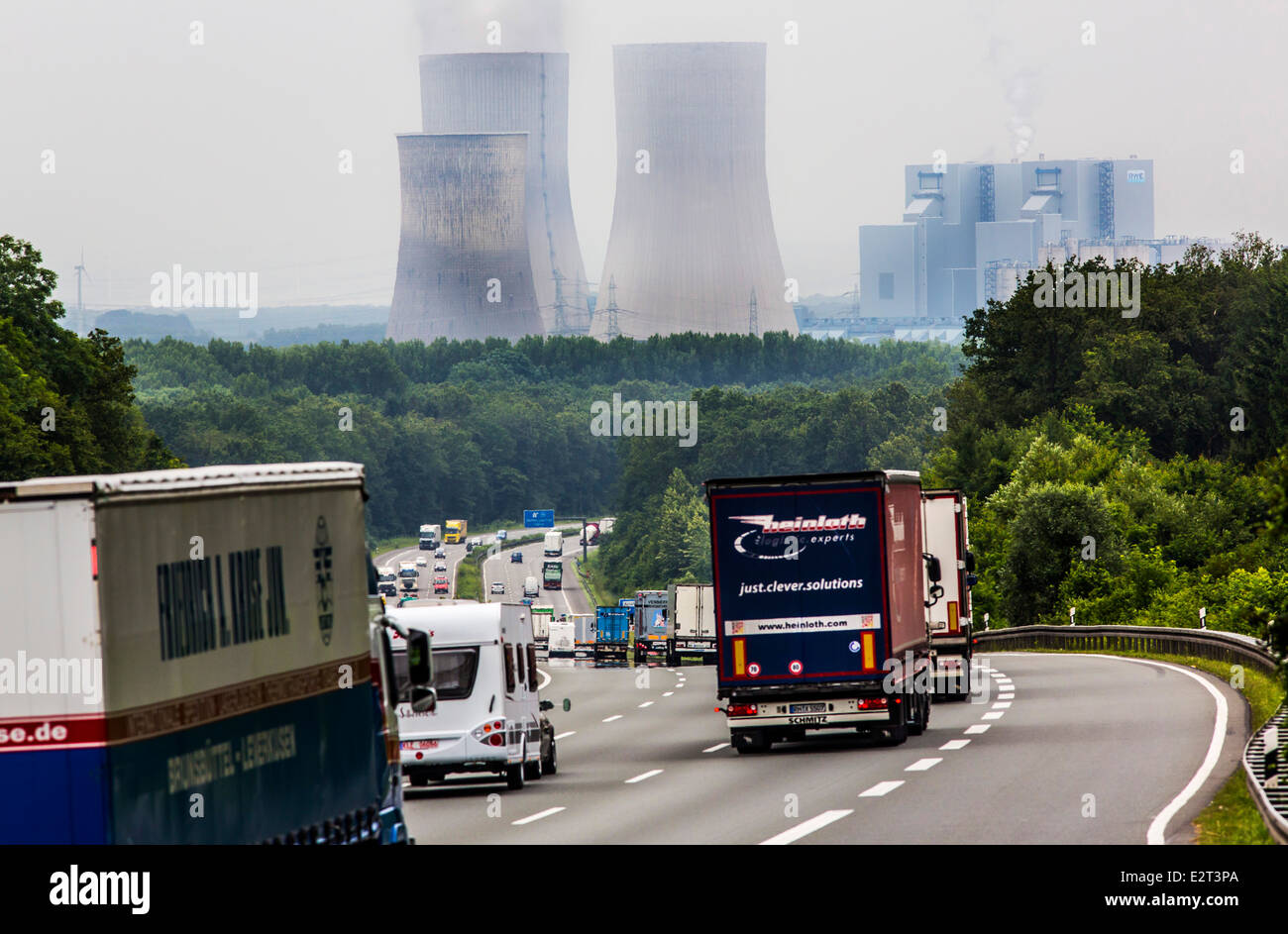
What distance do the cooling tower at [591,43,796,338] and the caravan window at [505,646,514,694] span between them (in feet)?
446

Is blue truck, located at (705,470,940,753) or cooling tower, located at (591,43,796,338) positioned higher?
cooling tower, located at (591,43,796,338)

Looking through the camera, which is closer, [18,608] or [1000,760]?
[18,608]

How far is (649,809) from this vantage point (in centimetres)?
1852

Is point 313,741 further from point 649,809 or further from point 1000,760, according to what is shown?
point 1000,760

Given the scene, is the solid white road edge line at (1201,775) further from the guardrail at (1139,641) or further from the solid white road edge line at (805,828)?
the solid white road edge line at (805,828)

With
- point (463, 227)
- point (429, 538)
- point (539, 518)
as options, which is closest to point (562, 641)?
point (463, 227)

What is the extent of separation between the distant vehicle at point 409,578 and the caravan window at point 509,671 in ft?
427

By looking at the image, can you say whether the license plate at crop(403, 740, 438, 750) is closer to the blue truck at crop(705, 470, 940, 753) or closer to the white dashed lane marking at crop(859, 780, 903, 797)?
the blue truck at crop(705, 470, 940, 753)

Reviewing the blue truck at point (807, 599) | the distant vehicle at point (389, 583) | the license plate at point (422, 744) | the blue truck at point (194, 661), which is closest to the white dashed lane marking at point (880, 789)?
the blue truck at point (807, 599)

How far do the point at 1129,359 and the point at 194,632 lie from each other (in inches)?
4035

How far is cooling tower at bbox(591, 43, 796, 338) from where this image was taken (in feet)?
521

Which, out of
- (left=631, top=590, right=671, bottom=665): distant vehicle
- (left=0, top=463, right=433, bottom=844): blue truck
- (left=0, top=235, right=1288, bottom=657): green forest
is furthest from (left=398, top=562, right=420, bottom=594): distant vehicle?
(left=0, top=463, right=433, bottom=844): blue truck
